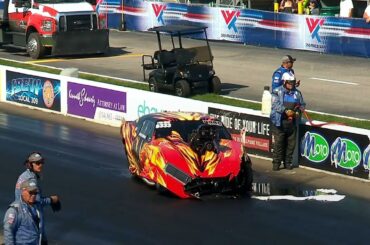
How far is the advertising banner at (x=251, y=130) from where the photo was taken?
2084cm

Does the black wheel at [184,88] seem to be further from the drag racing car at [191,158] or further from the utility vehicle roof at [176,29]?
the drag racing car at [191,158]

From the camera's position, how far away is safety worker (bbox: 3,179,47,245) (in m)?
10.4

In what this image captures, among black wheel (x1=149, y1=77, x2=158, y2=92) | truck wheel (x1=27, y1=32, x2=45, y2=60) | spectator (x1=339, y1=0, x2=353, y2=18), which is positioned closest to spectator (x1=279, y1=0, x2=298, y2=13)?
spectator (x1=339, y1=0, x2=353, y2=18)

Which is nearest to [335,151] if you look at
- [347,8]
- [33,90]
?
[33,90]

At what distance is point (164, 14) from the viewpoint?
145ft

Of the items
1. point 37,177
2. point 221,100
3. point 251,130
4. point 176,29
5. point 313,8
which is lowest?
point 221,100

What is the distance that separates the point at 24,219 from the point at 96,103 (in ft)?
50.7

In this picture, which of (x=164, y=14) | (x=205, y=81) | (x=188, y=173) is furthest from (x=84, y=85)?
(x=164, y=14)

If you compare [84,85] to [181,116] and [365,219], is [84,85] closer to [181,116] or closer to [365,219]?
[181,116]

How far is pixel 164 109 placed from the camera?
2353 cm

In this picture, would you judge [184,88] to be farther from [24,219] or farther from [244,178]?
[24,219]

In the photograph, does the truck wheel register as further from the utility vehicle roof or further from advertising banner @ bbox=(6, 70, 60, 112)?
the utility vehicle roof

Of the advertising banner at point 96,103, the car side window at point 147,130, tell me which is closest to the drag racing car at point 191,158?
the car side window at point 147,130

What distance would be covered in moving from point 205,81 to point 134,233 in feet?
43.2
